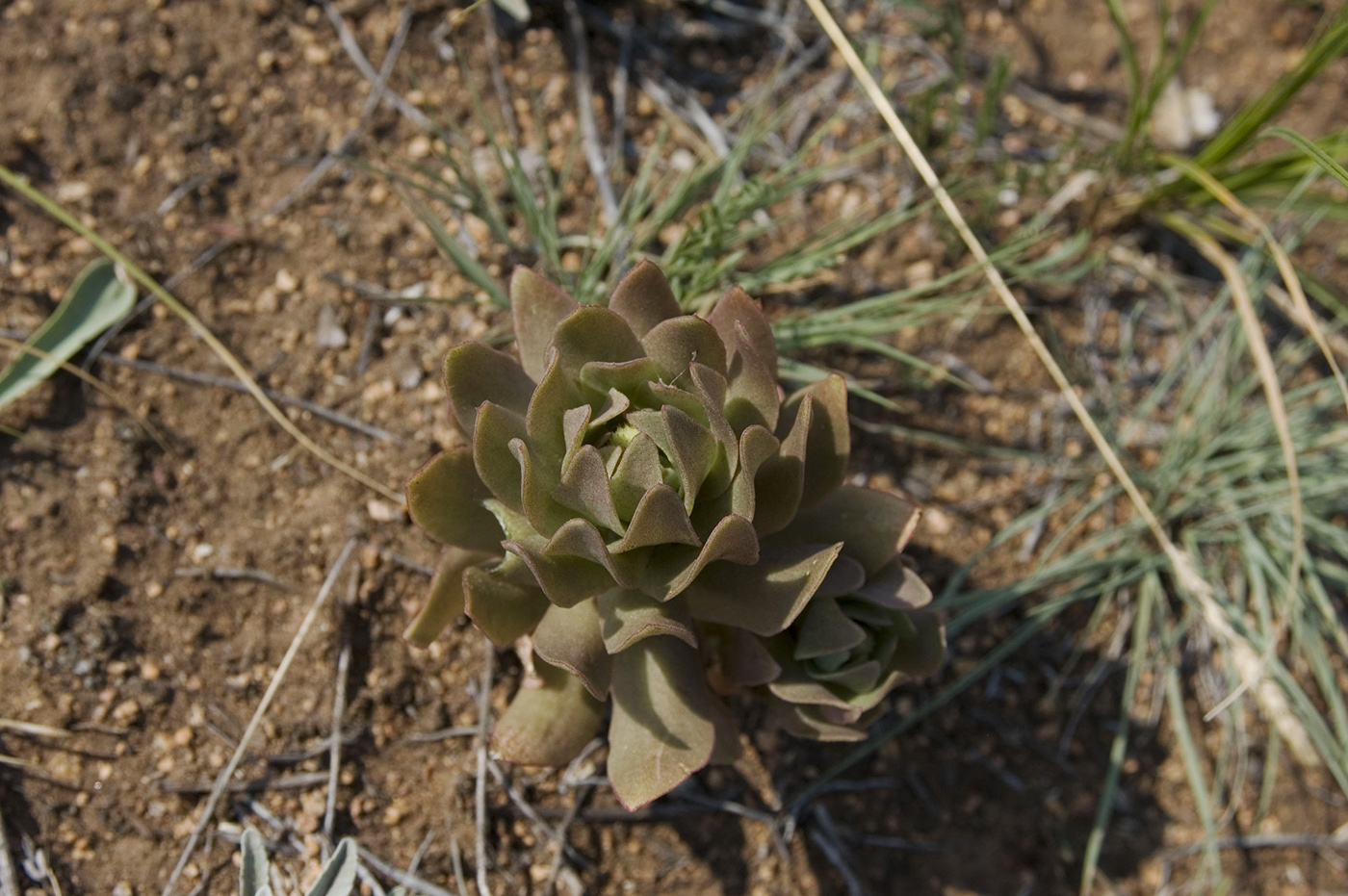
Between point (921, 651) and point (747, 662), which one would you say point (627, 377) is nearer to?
point (747, 662)

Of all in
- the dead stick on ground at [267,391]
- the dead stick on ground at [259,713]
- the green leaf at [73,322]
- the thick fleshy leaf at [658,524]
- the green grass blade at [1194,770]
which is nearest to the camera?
the thick fleshy leaf at [658,524]

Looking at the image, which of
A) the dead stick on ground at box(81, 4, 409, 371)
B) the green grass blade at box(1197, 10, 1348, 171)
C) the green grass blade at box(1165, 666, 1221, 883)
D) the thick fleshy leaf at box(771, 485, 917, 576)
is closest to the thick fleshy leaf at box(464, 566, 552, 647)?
the thick fleshy leaf at box(771, 485, 917, 576)

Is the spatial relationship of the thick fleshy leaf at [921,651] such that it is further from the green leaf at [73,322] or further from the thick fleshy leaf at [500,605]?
the green leaf at [73,322]

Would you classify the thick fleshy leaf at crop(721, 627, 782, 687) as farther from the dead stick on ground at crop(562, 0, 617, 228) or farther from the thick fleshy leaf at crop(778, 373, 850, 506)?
the dead stick on ground at crop(562, 0, 617, 228)

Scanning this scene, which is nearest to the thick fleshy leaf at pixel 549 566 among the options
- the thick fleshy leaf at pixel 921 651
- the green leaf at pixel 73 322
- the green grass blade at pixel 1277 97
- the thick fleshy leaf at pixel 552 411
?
the thick fleshy leaf at pixel 552 411

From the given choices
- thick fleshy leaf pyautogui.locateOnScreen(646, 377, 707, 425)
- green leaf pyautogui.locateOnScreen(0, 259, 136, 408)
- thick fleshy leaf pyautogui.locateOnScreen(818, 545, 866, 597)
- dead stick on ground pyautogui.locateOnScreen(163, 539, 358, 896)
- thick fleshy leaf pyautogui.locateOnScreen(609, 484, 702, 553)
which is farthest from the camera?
green leaf pyautogui.locateOnScreen(0, 259, 136, 408)

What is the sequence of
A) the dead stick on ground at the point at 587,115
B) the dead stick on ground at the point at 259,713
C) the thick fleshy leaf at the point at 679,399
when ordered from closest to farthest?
the thick fleshy leaf at the point at 679,399 → the dead stick on ground at the point at 259,713 → the dead stick on ground at the point at 587,115

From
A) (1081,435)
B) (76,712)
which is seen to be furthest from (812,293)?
(76,712)

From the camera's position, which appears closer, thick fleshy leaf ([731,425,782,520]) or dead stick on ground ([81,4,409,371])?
thick fleshy leaf ([731,425,782,520])

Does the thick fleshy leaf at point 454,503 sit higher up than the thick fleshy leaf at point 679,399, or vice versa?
the thick fleshy leaf at point 679,399
